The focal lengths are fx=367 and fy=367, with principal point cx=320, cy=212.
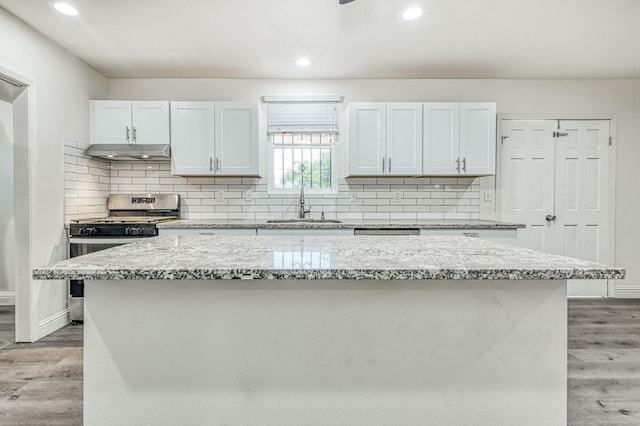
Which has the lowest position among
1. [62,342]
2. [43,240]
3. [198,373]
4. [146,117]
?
[62,342]

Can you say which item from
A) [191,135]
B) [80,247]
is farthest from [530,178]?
[80,247]

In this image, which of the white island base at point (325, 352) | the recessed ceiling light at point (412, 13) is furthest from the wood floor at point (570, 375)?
the recessed ceiling light at point (412, 13)

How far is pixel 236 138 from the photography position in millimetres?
3662

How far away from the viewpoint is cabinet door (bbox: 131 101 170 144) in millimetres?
3627

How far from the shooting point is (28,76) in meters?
2.84

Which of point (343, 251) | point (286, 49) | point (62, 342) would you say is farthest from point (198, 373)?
point (286, 49)

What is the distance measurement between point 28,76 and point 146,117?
962 mm

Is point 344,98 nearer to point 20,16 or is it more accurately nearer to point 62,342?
point 20,16

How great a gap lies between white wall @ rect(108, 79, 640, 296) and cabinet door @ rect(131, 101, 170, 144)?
17.7 inches

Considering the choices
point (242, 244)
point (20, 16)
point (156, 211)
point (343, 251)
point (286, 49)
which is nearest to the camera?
point (343, 251)

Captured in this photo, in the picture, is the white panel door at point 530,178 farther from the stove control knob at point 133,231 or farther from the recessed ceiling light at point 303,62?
the stove control knob at point 133,231

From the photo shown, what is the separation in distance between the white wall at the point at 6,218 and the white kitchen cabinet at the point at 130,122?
1.19 m

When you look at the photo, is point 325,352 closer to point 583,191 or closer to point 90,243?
point 90,243

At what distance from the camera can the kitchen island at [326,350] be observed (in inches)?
53.1
